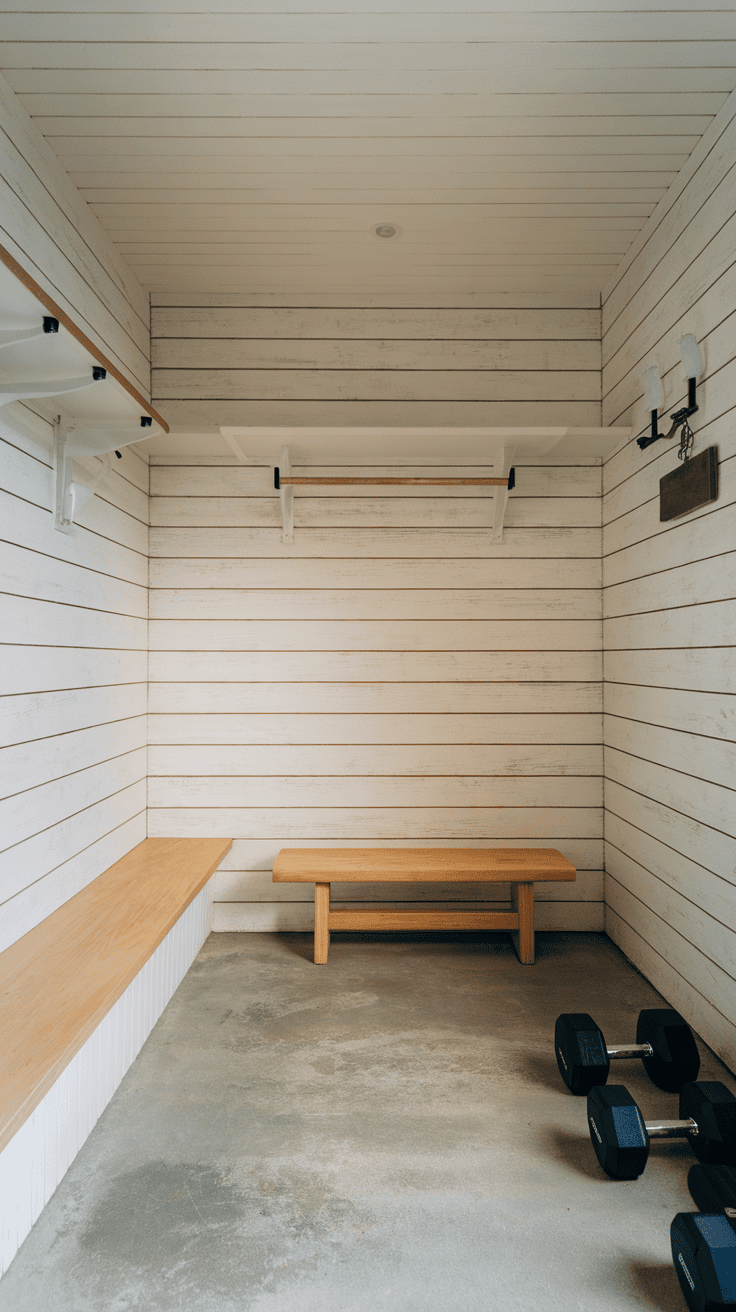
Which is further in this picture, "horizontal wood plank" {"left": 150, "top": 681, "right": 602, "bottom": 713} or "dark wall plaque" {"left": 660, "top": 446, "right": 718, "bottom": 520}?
"horizontal wood plank" {"left": 150, "top": 681, "right": 602, "bottom": 713}

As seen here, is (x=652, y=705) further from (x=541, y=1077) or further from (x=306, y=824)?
(x=306, y=824)

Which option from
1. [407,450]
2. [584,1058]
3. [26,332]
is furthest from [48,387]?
[584,1058]

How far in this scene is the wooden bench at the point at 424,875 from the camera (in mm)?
3227

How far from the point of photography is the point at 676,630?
2.83 m

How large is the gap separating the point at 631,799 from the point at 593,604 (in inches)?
39.0

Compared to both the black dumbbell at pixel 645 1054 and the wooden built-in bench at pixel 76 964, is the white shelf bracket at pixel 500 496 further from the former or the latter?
the black dumbbell at pixel 645 1054

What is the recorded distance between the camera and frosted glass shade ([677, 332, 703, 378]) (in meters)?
2.56

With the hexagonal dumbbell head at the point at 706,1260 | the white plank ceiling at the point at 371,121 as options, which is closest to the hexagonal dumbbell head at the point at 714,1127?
the hexagonal dumbbell head at the point at 706,1260

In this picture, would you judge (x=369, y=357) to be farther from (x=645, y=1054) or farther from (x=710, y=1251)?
(x=710, y=1251)

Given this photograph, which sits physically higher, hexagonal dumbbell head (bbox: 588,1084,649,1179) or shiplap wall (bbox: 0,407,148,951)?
shiplap wall (bbox: 0,407,148,951)

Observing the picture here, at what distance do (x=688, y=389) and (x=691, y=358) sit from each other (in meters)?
0.12

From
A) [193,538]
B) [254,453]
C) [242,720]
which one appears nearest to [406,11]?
[254,453]

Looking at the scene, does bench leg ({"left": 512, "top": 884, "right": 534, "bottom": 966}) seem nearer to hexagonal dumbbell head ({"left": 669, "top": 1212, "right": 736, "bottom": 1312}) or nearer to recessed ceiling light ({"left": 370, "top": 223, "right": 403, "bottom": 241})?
hexagonal dumbbell head ({"left": 669, "top": 1212, "right": 736, "bottom": 1312})

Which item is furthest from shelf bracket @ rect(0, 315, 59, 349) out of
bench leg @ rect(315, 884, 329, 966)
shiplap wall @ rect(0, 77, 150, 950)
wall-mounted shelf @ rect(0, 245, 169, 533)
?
bench leg @ rect(315, 884, 329, 966)
